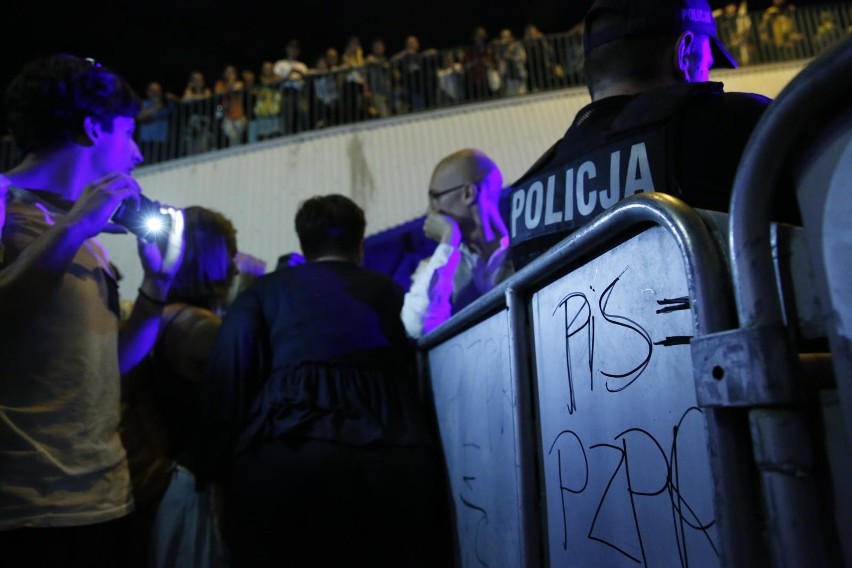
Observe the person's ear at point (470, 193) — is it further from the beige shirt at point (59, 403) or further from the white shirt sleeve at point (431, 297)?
the beige shirt at point (59, 403)

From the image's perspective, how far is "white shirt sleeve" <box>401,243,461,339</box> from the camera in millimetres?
2309

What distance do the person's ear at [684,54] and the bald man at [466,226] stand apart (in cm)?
112

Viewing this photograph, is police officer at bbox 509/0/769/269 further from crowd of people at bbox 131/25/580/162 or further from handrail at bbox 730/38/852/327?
crowd of people at bbox 131/25/580/162

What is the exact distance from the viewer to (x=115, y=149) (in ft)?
5.70

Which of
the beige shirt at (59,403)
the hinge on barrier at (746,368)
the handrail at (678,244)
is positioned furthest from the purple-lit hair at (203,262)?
the hinge on barrier at (746,368)

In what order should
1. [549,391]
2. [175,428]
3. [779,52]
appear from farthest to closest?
[779,52] → [175,428] → [549,391]

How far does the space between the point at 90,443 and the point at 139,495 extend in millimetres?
495

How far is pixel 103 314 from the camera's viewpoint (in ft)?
5.26

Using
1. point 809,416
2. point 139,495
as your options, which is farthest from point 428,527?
point 809,416

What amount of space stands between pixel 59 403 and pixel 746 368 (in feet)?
4.89

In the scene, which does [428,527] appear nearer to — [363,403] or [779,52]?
[363,403]

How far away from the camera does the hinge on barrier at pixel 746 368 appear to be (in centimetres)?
64

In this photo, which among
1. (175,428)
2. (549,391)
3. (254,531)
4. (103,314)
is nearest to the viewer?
(549,391)

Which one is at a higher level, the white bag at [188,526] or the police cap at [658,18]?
the police cap at [658,18]
